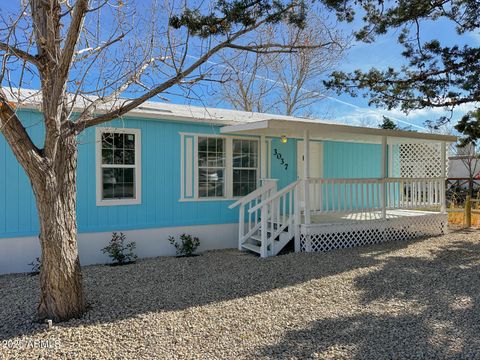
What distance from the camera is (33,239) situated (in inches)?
245

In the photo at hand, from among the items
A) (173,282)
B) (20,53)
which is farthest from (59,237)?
(173,282)

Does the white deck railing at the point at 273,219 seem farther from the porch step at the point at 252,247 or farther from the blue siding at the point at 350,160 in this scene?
the blue siding at the point at 350,160

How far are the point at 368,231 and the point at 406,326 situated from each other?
4655mm

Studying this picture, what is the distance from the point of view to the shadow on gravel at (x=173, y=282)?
13.5 feet

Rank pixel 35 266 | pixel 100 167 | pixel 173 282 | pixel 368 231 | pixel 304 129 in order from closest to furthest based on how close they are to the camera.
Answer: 1. pixel 173 282
2. pixel 35 266
3. pixel 100 167
4. pixel 304 129
5. pixel 368 231

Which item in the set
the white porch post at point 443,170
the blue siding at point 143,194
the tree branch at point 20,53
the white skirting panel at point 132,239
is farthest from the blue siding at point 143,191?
the white porch post at point 443,170

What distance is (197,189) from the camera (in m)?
7.66

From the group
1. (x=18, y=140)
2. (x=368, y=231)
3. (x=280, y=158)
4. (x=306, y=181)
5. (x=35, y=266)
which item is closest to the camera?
(x=18, y=140)

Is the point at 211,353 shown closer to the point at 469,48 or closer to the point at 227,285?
the point at 227,285

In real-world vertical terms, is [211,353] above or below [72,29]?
below

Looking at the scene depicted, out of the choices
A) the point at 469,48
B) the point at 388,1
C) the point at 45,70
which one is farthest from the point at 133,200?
the point at 469,48

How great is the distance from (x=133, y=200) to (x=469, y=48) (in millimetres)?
6999

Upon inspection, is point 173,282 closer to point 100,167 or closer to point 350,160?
point 100,167

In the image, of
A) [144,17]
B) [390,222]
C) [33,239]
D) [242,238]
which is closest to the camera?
[144,17]
